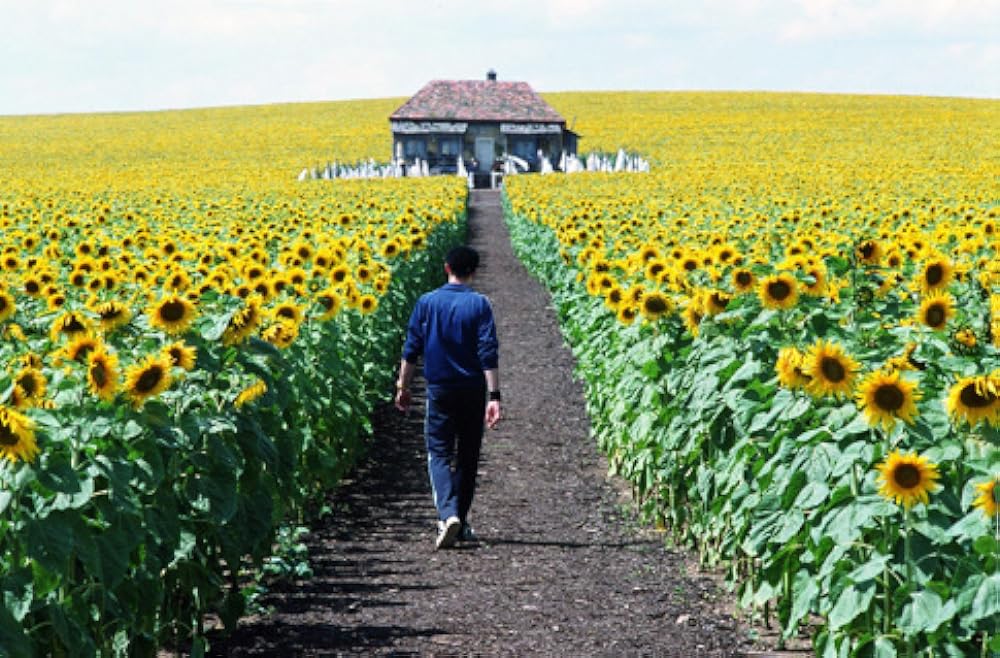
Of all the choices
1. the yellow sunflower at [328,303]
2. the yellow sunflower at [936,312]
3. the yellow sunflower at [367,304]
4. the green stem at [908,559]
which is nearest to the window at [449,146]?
the yellow sunflower at [367,304]

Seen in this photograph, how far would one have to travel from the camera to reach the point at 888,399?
4.75 metres

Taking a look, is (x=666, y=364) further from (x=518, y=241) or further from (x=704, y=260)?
(x=518, y=241)

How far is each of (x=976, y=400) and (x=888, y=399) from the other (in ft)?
1.05

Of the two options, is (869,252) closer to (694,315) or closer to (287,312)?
(694,315)

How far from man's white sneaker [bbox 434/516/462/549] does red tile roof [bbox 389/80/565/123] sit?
186ft

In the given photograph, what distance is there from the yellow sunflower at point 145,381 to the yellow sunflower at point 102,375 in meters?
0.10

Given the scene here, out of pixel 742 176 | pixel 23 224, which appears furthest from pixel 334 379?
pixel 742 176

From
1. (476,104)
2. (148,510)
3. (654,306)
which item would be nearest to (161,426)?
(148,510)

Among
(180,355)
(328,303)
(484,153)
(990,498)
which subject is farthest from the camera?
(484,153)

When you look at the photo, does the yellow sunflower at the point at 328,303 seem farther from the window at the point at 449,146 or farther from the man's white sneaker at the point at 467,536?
the window at the point at 449,146

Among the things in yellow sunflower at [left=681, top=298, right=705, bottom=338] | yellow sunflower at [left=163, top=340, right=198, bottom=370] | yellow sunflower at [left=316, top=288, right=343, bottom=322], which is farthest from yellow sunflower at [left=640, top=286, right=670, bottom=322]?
yellow sunflower at [left=163, top=340, right=198, bottom=370]

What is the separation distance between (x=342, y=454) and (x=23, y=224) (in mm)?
9789

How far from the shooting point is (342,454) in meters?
10.2

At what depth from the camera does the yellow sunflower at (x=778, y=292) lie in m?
6.74
